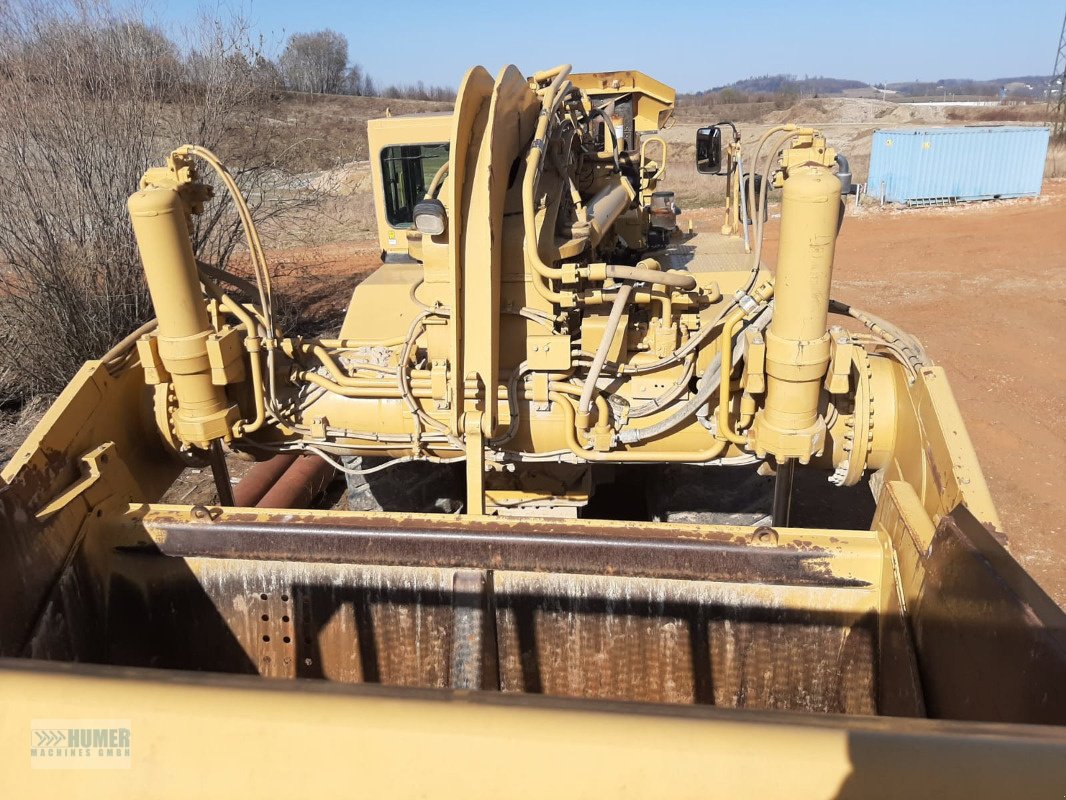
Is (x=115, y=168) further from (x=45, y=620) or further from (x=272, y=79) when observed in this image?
(x=45, y=620)

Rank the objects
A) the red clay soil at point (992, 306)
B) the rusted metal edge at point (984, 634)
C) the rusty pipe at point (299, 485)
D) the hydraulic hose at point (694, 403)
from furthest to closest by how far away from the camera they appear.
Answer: the red clay soil at point (992, 306) → the rusty pipe at point (299, 485) → the hydraulic hose at point (694, 403) → the rusted metal edge at point (984, 634)

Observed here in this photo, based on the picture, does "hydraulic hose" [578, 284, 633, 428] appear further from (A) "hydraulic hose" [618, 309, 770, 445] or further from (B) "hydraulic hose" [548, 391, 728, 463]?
(A) "hydraulic hose" [618, 309, 770, 445]

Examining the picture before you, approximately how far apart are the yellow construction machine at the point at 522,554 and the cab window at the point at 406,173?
1348 millimetres

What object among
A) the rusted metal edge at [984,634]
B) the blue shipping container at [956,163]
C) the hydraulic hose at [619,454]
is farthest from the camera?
the blue shipping container at [956,163]

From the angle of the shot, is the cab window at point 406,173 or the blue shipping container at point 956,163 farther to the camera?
the blue shipping container at point 956,163

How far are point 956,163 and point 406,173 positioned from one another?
17.9m

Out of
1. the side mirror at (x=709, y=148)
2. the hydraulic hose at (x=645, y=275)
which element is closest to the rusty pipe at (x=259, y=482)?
the hydraulic hose at (x=645, y=275)

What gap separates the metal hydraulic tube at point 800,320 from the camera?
2.37 m

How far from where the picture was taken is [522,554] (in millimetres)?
2396

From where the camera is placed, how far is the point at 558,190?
3475 mm

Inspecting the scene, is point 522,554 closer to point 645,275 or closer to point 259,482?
point 645,275

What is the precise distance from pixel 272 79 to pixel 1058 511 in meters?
8.51

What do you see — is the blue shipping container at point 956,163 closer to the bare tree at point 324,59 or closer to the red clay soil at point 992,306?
the red clay soil at point 992,306

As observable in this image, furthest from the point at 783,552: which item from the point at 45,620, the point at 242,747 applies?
the point at 45,620
